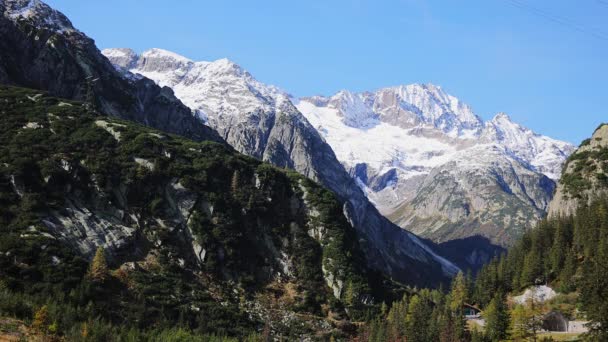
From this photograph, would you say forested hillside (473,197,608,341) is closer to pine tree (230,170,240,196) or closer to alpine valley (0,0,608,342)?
alpine valley (0,0,608,342)

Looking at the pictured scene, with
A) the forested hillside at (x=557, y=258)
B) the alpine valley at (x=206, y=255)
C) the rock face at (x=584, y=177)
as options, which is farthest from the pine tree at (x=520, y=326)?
the rock face at (x=584, y=177)

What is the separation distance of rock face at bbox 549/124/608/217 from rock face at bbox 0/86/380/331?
68.5m

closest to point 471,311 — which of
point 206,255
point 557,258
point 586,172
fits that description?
point 557,258

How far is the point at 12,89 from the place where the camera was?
526 ft

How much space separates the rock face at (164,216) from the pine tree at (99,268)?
303 cm

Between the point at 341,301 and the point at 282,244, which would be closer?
the point at 341,301

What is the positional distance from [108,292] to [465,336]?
7042 cm

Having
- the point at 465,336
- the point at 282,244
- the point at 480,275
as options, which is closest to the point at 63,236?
the point at 282,244

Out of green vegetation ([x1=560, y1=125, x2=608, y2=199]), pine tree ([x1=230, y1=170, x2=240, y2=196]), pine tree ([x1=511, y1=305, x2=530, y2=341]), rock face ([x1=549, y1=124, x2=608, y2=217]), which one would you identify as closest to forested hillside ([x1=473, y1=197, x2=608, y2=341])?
pine tree ([x1=511, y1=305, x2=530, y2=341])

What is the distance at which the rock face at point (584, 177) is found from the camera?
16988 centimetres

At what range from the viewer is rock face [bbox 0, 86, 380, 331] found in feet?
372

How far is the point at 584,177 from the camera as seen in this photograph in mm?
176250

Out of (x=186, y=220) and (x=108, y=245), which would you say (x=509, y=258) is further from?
(x=108, y=245)

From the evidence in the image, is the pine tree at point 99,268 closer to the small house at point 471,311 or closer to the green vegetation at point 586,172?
the small house at point 471,311
